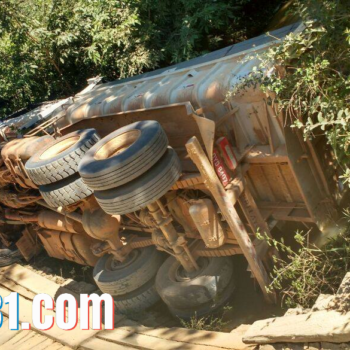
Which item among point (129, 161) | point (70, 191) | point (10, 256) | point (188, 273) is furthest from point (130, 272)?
point (10, 256)

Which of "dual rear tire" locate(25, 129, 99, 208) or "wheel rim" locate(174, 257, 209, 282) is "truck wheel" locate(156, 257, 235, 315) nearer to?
"wheel rim" locate(174, 257, 209, 282)

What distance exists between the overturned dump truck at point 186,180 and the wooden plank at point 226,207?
0.01 metres

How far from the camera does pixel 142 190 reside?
4.10 metres

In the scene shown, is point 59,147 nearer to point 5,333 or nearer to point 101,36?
point 5,333

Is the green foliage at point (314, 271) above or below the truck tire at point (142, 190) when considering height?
below

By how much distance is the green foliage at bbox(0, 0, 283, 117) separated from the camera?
8.48 meters

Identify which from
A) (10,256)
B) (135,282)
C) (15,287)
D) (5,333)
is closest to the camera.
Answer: (135,282)

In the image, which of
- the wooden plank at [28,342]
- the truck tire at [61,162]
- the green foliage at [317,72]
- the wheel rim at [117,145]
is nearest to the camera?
the green foliage at [317,72]

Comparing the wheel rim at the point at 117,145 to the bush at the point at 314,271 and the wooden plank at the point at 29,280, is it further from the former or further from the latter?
the wooden plank at the point at 29,280

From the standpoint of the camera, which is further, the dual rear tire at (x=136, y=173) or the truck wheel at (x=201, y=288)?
the truck wheel at (x=201, y=288)

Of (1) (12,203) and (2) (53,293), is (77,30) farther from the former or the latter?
(2) (53,293)

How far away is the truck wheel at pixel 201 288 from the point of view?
195 inches

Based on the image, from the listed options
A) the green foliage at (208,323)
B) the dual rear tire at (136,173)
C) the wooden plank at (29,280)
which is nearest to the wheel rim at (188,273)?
the green foliage at (208,323)

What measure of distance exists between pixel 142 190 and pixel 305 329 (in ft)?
5.87
